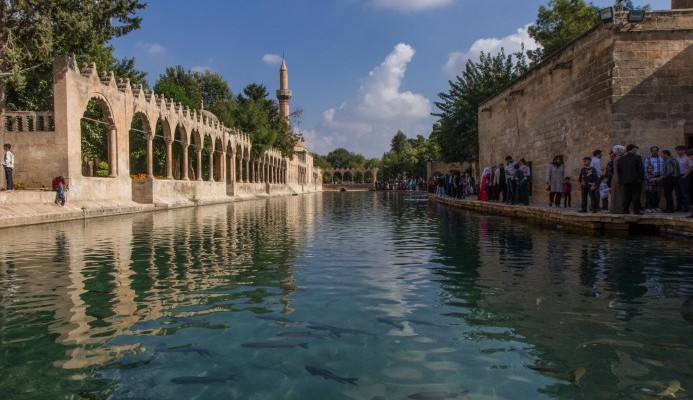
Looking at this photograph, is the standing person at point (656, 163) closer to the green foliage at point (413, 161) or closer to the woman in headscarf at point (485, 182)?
the woman in headscarf at point (485, 182)

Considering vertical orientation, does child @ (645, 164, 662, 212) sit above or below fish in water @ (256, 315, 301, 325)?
above

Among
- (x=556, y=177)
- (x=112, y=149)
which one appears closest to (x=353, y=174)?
(x=112, y=149)

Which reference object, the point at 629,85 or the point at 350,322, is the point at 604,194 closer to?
the point at 629,85

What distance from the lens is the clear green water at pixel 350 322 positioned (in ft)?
10.1

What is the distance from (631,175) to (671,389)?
8.67 meters

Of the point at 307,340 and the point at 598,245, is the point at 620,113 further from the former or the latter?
the point at 307,340

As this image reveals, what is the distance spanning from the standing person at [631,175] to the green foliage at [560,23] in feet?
68.5

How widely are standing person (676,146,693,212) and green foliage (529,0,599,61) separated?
19.7 metres

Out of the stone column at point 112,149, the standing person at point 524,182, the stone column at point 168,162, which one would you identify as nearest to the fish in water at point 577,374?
the standing person at point 524,182

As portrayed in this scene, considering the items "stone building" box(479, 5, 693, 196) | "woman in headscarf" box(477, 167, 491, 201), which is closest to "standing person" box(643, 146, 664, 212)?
"stone building" box(479, 5, 693, 196)

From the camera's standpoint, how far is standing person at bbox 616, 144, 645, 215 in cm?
1041

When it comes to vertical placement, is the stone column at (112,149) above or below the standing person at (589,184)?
above

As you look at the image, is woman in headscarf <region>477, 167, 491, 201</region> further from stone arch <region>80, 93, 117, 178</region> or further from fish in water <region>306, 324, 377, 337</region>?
fish in water <region>306, 324, 377, 337</region>

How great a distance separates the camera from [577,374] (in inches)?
123
